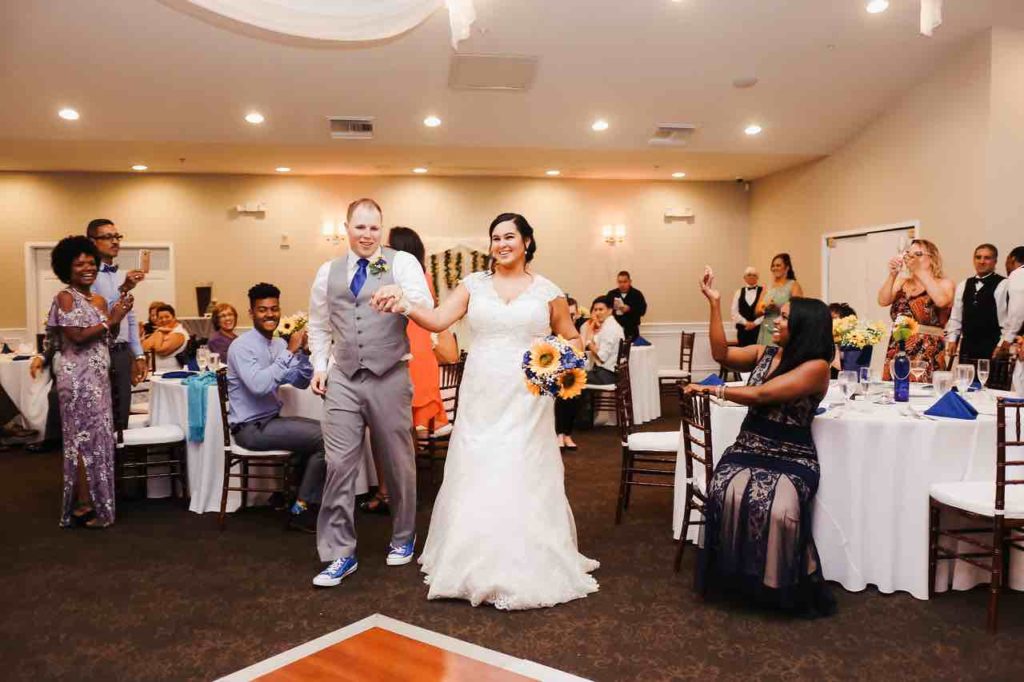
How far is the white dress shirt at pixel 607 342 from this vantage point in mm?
7574

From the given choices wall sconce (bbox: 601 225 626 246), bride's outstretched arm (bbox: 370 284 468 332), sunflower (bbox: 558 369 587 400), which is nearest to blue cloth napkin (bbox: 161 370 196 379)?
bride's outstretched arm (bbox: 370 284 468 332)

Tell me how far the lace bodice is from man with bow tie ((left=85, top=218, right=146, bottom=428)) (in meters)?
2.93

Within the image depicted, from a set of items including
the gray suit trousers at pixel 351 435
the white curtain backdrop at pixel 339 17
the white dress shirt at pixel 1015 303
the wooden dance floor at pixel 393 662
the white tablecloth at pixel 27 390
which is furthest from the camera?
the white tablecloth at pixel 27 390

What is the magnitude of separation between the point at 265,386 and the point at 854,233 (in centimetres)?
817

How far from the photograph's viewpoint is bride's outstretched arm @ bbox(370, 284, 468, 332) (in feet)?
11.2

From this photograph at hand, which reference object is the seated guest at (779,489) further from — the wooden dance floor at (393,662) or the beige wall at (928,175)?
the beige wall at (928,175)

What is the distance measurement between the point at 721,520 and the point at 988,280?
4.23m

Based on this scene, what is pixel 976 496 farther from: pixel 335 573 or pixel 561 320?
pixel 335 573

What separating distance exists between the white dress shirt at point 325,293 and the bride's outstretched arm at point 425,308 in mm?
68

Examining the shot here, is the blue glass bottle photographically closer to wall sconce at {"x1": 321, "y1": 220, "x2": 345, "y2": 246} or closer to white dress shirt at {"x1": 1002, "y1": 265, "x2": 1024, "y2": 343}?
white dress shirt at {"x1": 1002, "y1": 265, "x2": 1024, "y2": 343}

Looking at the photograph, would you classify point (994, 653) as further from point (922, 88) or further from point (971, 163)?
point (922, 88)

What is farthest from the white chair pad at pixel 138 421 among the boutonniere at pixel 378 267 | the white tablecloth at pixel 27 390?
the boutonniere at pixel 378 267

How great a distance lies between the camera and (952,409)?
11.7 feet

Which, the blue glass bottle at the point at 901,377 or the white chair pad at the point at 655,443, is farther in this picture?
the white chair pad at the point at 655,443
